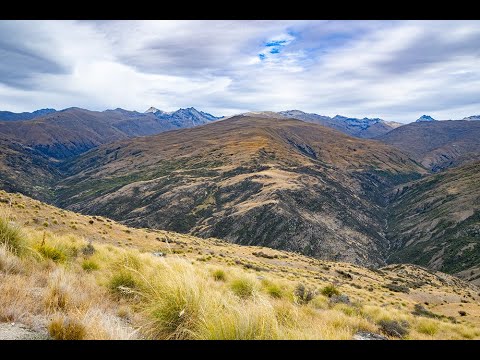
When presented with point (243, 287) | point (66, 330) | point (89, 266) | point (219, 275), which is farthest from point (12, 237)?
point (219, 275)

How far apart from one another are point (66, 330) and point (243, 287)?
7276 mm

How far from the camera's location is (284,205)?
176 m

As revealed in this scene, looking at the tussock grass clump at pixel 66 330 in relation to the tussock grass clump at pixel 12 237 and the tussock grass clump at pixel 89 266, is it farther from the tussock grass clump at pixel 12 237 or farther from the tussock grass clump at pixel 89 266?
the tussock grass clump at pixel 89 266

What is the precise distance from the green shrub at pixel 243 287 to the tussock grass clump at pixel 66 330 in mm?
6561

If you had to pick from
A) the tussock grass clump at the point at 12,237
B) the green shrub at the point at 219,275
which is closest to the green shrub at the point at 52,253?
the tussock grass clump at the point at 12,237

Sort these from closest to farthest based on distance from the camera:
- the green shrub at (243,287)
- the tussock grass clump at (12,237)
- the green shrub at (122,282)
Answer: the green shrub at (122,282) → the tussock grass clump at (12,237) → the green shrub at (243,287)

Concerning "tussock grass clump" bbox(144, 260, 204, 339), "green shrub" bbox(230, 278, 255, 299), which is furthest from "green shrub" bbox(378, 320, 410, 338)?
"tussock grass clump" bbox(144, 260, 204, 339)

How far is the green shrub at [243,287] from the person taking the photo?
1117 cm

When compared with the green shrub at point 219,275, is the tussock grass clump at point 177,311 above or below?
above

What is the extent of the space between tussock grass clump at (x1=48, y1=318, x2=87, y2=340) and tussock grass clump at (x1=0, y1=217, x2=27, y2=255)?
5007 millimetres

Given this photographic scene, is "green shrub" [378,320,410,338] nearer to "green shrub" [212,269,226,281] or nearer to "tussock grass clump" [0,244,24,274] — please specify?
"green shrub" [212,269,226,281]

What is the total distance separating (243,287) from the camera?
11.6m
